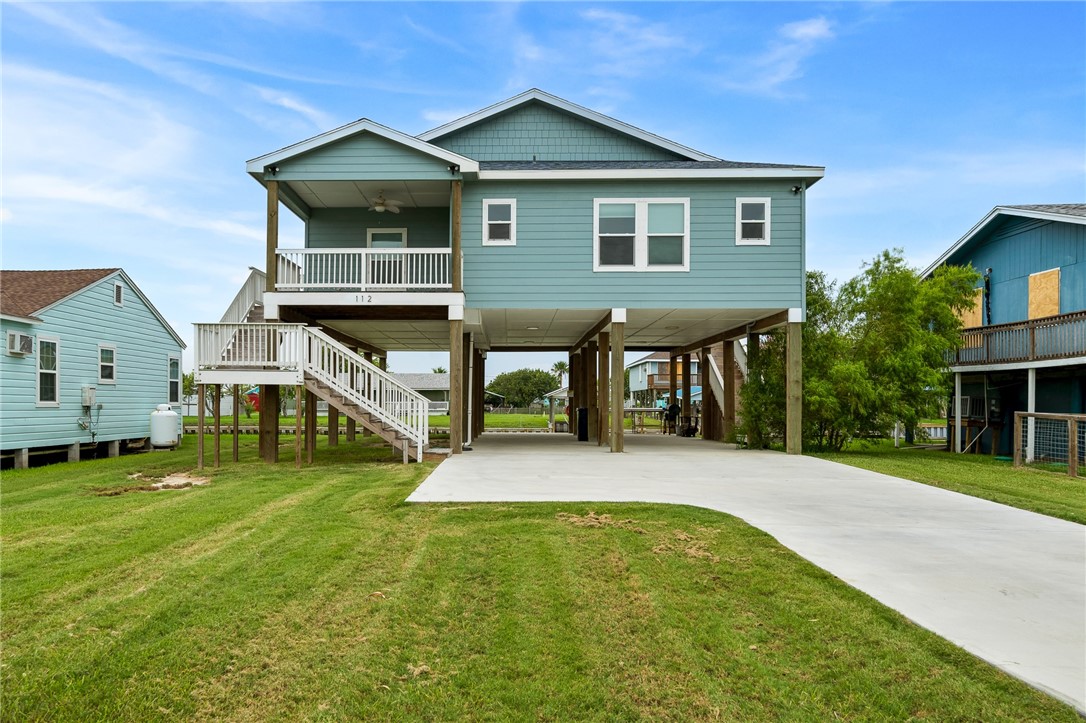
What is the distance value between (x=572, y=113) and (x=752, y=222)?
5.76 meters

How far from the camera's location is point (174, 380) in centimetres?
1959

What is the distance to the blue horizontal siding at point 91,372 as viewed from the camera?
505 inches

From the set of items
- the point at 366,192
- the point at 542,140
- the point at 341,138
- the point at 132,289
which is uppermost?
the point at 542,140

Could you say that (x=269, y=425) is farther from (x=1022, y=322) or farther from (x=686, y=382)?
(x=1022, y=322)

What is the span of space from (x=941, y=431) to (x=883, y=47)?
26.5m

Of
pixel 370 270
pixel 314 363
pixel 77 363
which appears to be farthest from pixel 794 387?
pixel 77 363

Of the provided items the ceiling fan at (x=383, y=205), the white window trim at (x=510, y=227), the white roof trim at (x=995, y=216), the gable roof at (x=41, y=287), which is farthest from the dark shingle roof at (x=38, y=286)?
the white roof trim at (x=995, y=216)

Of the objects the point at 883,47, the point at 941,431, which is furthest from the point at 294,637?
the point at 941,431

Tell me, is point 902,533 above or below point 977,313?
below

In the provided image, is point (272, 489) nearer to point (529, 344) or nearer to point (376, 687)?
point (376, 687)

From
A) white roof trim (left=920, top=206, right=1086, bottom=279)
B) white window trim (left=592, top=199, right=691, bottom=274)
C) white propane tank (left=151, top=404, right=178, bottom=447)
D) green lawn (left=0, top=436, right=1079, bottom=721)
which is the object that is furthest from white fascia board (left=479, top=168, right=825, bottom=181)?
white propane tank (left=151, top=404, right=178, bottom=447)

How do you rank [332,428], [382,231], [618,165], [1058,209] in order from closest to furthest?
[618,165] → [382,231] → [1058,209] → [332,428]

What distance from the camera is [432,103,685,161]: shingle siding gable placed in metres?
16.2

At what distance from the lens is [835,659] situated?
3.21 meters
